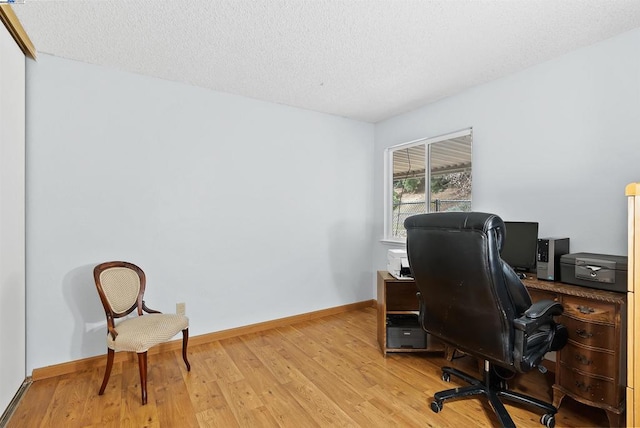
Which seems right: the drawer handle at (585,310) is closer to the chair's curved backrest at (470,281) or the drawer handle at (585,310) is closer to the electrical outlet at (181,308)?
the chair's curved backrest at (470,281)

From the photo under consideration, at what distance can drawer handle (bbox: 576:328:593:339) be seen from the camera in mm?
1807

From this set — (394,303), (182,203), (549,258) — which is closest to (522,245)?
(549,258)

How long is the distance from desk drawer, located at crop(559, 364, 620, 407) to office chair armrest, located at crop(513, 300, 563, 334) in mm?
437

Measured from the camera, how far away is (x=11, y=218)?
2039mm

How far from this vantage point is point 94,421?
74.4 inches

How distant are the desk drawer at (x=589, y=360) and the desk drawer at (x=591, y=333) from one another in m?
0.04

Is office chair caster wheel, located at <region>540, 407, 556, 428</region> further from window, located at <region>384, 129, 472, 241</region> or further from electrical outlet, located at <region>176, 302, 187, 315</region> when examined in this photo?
electrical outlet, located at <region>176, 302, 187, 315</region>

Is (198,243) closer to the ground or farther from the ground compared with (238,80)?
closer to the ground

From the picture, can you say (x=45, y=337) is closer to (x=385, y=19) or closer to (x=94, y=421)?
(x=94, y=421)

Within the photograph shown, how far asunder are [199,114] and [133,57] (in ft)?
2.31

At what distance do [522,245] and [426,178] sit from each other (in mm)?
1463

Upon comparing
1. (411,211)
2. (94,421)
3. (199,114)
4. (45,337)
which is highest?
(199,114)

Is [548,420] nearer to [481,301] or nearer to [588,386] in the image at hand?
[588,386]

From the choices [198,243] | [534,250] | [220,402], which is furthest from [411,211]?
[220,402]
